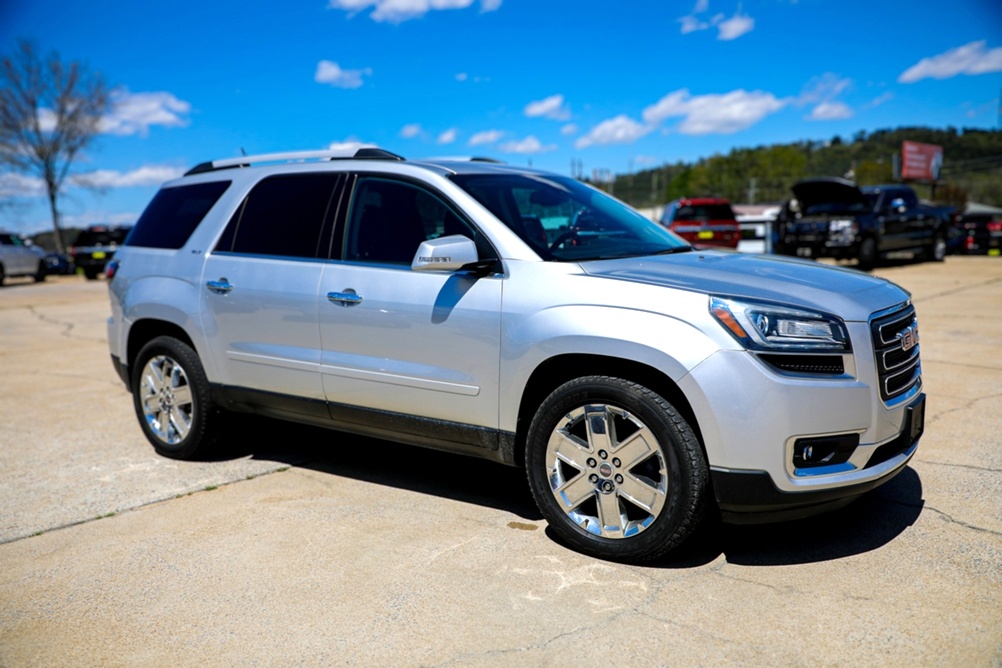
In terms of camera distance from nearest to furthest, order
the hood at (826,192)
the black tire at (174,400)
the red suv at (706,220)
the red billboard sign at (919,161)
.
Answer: the black tire at (174,400), the hood at (826,192), the red suv at (706,220), the red billboard sign at (919,161)

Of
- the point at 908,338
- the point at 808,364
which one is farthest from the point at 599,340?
the point at 908,338

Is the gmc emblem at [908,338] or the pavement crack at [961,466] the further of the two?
the pavement crack at [961,466]

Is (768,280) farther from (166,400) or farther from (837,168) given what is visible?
(837,168)

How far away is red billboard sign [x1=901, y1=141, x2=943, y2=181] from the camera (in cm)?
5225

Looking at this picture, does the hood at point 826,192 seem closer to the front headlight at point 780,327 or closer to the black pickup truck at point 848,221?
the black pickup truck at point 848,221

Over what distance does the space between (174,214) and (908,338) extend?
14.6 ft

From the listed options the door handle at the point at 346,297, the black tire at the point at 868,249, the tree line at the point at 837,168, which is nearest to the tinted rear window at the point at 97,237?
the black tire at the point at 868,249

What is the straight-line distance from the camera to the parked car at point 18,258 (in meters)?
26.2

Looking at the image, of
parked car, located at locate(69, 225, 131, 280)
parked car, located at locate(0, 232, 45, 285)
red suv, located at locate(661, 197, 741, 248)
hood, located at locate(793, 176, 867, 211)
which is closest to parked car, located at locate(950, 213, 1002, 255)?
red suv, located at locate(661, 197, 741, 248)

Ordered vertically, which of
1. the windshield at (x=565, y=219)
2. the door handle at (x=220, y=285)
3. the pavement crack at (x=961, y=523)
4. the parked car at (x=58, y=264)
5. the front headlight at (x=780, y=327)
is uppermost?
the windshield at (x=565, y=219)

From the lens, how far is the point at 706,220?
20656 mm

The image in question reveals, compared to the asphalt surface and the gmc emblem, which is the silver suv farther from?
the asphalt surface

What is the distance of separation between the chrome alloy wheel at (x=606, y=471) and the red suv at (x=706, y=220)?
57.6 feet

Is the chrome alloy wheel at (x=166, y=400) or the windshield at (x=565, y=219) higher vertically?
the windshield at (x=565, y=219)
